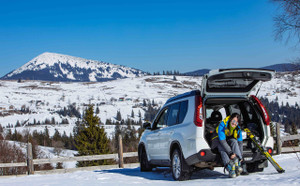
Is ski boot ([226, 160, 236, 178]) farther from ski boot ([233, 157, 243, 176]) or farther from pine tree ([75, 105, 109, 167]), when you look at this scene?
pine tree ([75, 105, 109, 167])

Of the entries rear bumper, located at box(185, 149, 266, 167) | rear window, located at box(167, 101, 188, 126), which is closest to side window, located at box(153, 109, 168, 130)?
rear window, located at box(167, 101, 188, 126)

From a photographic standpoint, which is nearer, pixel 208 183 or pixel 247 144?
pixel 208 183

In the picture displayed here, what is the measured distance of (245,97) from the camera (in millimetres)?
7828

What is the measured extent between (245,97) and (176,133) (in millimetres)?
1785

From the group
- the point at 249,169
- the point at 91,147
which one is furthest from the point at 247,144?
the point at 91,147

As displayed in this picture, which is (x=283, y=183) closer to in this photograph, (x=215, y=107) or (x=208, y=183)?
(x=208, y=183)

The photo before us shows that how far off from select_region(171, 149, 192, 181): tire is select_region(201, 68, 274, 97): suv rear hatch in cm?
146

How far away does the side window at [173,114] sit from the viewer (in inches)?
314

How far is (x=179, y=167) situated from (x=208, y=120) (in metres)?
1.34

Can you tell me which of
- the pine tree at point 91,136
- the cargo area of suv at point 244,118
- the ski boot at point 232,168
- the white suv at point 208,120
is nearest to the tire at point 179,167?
the white suv at point 208,120

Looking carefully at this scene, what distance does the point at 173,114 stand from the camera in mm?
8172

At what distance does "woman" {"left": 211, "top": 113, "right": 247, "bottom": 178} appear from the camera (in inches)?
272

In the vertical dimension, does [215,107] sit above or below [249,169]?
above

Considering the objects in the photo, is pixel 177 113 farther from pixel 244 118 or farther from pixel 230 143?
Result: pixel 244 118
